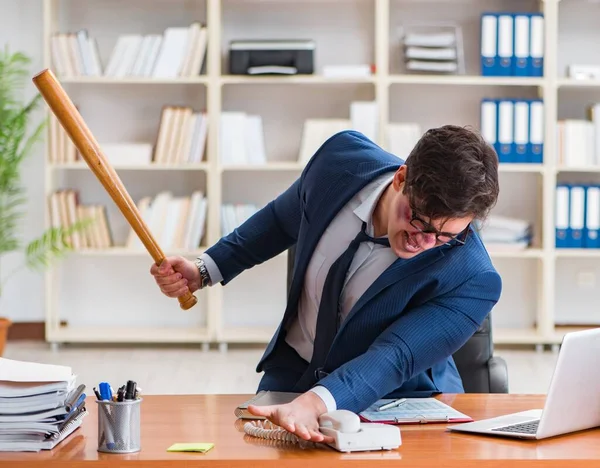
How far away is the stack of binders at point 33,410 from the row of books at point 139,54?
381cm

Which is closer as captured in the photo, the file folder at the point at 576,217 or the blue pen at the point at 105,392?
the blue pen at the point at 105,392

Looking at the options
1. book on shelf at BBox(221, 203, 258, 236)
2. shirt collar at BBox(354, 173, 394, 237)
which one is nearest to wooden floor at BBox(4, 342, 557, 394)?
book on shelf at BBox(221, 203, 258, 236)

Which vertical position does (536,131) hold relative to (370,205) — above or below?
above

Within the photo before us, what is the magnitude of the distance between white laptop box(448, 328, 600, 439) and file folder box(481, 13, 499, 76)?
149 inches

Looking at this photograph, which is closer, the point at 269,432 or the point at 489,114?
the point at 269,432

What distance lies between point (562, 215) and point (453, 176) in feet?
12.7

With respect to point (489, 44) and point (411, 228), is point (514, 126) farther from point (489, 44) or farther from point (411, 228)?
point (411, 228)

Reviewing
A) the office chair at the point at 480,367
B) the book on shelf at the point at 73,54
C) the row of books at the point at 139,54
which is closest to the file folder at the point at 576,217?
the row of books at the point at 139,54

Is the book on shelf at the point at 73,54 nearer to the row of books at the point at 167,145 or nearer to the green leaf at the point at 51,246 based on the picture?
the row of books at the point at 167,145

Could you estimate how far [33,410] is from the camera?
1529 mm

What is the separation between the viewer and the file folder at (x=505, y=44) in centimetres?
520

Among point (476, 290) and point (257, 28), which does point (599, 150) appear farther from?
point (476, 290)

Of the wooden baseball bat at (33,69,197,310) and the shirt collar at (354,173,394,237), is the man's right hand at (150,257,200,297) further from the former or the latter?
the shirt collar at (354,173,394,237)

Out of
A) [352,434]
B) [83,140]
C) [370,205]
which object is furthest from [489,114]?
[352,434]
